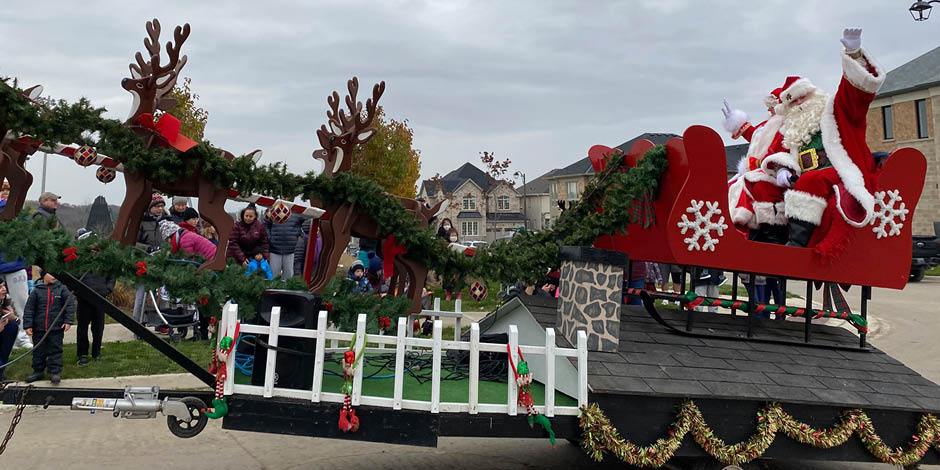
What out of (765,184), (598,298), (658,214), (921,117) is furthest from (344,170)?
(921,117)

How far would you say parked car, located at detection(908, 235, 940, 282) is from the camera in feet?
76.6

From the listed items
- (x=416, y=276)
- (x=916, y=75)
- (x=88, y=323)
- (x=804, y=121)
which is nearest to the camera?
(x=416, y=276)

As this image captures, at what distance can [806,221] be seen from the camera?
5727 millimetres

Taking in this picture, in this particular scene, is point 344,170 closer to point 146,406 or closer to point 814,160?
point 146,406

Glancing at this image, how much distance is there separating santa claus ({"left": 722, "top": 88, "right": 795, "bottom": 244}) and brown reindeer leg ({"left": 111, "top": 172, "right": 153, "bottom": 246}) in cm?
432

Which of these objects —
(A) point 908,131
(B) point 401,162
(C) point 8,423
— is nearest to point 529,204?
(A) point 908,131

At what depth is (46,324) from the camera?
26.1 ft

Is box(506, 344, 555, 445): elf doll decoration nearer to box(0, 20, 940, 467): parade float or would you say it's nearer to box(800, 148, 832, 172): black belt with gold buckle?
box(0, 20, 940, 467): parade float

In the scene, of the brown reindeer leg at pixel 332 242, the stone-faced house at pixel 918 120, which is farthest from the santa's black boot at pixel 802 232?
the stone-faced house at pixel 918 120

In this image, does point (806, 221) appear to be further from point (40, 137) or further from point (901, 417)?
point (40, 137)

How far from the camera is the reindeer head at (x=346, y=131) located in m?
5.04

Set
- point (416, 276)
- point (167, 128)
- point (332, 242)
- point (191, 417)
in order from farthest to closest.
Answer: point (416, 276) < point (332, 242) < point (167, 128) < point (191, 417)

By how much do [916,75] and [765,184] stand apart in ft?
133

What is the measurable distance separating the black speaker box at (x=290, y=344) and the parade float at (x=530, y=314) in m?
0.01
